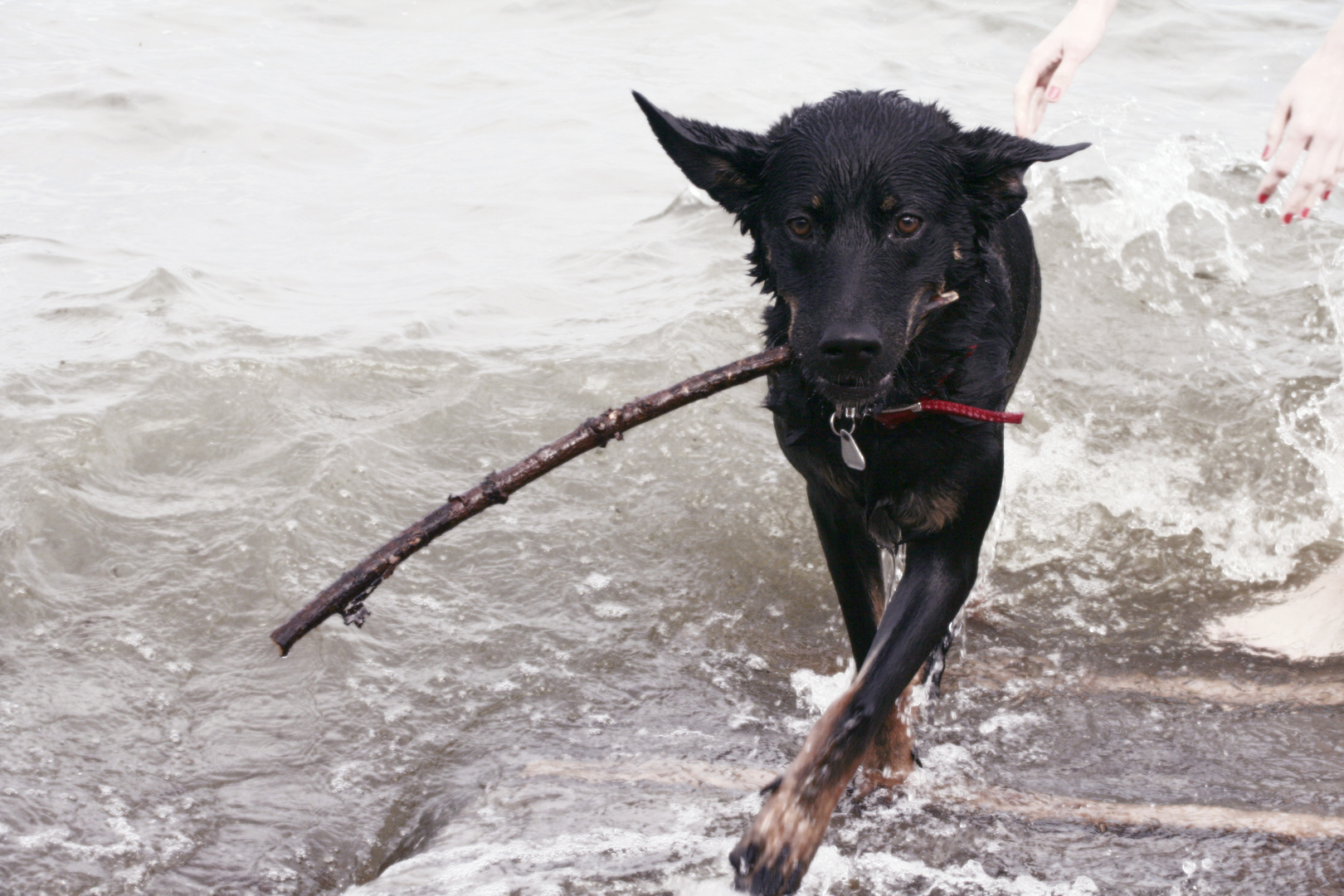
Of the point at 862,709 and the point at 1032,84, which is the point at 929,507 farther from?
the point at 1032,84

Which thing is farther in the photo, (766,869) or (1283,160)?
(1283,160)

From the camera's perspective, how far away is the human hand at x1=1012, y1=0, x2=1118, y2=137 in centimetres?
348

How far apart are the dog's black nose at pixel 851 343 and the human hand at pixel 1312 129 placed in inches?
42.3

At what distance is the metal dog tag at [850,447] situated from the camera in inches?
120

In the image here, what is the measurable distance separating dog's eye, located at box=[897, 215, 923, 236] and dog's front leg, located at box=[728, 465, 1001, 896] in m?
0.65

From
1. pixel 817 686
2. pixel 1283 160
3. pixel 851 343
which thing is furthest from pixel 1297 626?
pixel 851 343

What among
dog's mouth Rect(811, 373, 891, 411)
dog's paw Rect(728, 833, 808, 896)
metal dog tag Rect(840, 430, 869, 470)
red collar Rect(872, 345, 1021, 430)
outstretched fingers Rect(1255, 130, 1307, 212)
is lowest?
dog's paw Rect(728, 833, 808, 896)

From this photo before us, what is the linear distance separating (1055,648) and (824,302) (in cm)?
198

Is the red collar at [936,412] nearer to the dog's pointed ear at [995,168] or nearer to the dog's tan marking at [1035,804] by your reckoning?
the dog's pointed ear at [995,168]

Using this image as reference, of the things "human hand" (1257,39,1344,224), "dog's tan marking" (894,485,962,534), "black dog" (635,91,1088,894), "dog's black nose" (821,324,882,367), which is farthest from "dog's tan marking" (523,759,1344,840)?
"human hand" (1257,39,1344,224)

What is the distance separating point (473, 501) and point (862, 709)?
999mm

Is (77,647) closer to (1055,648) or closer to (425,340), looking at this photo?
(425,340)

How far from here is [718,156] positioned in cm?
325

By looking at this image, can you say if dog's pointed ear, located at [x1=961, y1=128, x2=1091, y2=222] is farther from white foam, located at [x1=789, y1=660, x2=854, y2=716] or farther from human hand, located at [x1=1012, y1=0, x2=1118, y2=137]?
white foam, located at [x1=789, y1=660, x2=854, y2=716]
